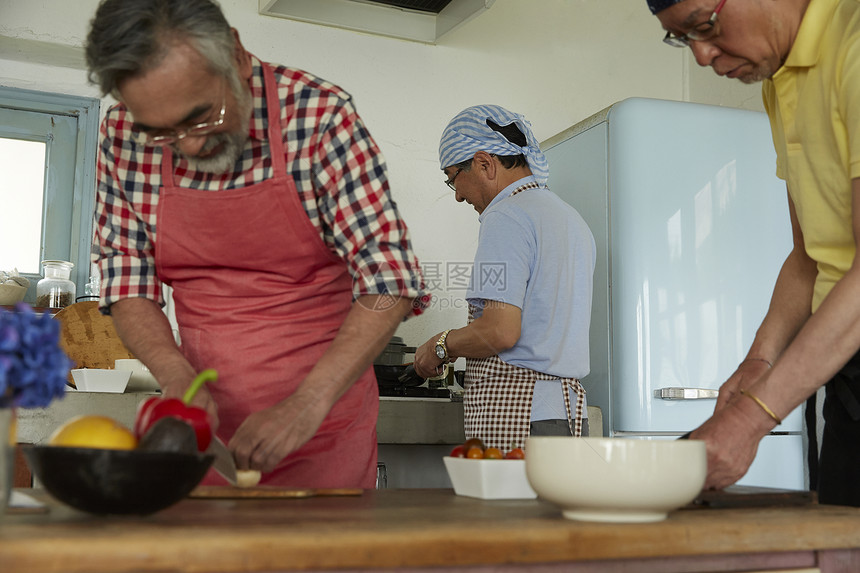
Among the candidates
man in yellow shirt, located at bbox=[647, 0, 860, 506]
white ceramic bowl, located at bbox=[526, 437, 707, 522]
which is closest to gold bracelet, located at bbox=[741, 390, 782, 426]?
man in yellow shirt, located at bbox=[647, 0, 860, 506]

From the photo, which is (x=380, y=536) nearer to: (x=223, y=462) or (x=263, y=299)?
(x=223, y=462)

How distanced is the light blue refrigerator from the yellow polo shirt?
1378 mm

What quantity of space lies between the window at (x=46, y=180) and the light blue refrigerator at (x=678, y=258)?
1.69m

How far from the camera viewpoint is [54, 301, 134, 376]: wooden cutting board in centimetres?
236

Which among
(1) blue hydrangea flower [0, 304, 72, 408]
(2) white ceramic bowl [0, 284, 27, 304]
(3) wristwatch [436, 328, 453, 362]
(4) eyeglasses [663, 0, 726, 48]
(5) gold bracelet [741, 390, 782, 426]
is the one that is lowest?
(5) gold bracelet [741, 390, 782, 426]

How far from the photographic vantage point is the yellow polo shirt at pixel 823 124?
1.04 meters

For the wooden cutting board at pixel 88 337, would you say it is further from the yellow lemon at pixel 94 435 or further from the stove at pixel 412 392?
the yellow lemon at pixel 94 435

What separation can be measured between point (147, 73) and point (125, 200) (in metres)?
0.35

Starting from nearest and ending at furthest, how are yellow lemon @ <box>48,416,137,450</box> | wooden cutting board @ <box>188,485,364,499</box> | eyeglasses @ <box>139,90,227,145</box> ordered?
yellow lemon @ <box>48,416,137,450</box>
wooden cutting board @ <box>188,485,364,499</box>
eyeglasses @ <box>139,90,227,145</box>

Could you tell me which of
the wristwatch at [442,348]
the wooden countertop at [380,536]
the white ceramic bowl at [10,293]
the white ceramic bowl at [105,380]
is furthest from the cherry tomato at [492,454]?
the white ceramic bowl at [10,293]

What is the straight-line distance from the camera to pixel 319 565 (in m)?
0.63

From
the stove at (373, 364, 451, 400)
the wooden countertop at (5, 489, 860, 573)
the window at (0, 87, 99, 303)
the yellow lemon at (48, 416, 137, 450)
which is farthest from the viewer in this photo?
the window at (0, 87, 99, 303)

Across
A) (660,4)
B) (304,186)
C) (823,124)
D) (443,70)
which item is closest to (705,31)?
(660,4)

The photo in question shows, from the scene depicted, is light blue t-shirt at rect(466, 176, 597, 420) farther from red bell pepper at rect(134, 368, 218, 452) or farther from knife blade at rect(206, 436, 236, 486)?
red bell pepper at rect(134, 368, 218, 452)
